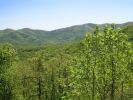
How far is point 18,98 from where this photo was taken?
87.8 m

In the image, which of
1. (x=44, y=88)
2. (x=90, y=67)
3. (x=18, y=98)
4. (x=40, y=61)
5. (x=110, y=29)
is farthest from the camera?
(x=44, y=88)

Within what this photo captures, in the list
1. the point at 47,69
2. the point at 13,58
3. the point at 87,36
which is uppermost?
the point at 87,36

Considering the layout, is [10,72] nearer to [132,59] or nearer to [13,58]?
[13,58]

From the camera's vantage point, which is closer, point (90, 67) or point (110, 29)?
point (110, 29)

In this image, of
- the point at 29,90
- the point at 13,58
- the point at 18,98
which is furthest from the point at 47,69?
the point at 13,58

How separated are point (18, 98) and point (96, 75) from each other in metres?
51.3

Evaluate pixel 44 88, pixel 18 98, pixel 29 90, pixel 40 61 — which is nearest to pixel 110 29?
pixel 18 98

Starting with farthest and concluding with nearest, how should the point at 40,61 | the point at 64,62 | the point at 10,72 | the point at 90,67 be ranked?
the point at 64,62, the point at 40,61, the point at 10,72, the point at 90,67

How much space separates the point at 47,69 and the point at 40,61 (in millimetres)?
15195

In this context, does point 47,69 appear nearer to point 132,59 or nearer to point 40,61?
point 40,61

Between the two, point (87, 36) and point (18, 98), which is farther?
point (18, 98)

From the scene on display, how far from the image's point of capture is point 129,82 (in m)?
41.8

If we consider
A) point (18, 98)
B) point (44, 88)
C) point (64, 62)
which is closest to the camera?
point (18, 98)

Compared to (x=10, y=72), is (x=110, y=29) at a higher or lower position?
higher
